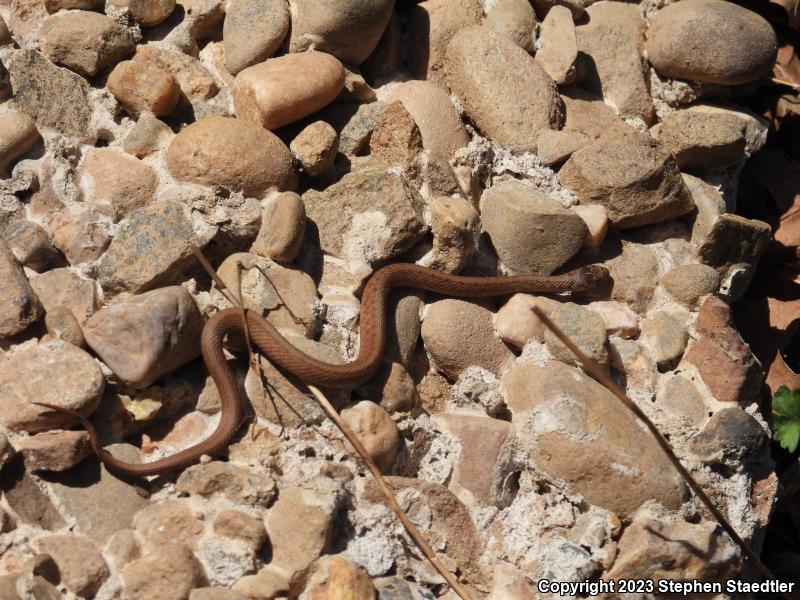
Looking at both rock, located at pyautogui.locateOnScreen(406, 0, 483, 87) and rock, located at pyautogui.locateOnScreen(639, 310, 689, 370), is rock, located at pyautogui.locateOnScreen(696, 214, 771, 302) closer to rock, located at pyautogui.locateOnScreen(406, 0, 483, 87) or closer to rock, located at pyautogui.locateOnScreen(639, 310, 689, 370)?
rock, located at pyautogui.locateOnScreen(639, 310, 689, 370)

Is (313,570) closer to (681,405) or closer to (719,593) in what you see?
(719,593)

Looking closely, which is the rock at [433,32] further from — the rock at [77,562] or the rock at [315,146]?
the rock at [77,562]

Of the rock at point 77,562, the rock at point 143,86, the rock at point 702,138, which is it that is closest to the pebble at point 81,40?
the rock at point 143,86

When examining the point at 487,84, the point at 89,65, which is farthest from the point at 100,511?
the point at 487,84

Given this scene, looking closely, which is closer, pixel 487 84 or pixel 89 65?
pixel 89 65

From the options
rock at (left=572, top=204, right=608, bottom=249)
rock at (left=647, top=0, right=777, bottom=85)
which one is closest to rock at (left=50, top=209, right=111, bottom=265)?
rock at (left=572, top=204, right=608, bottom=249)
